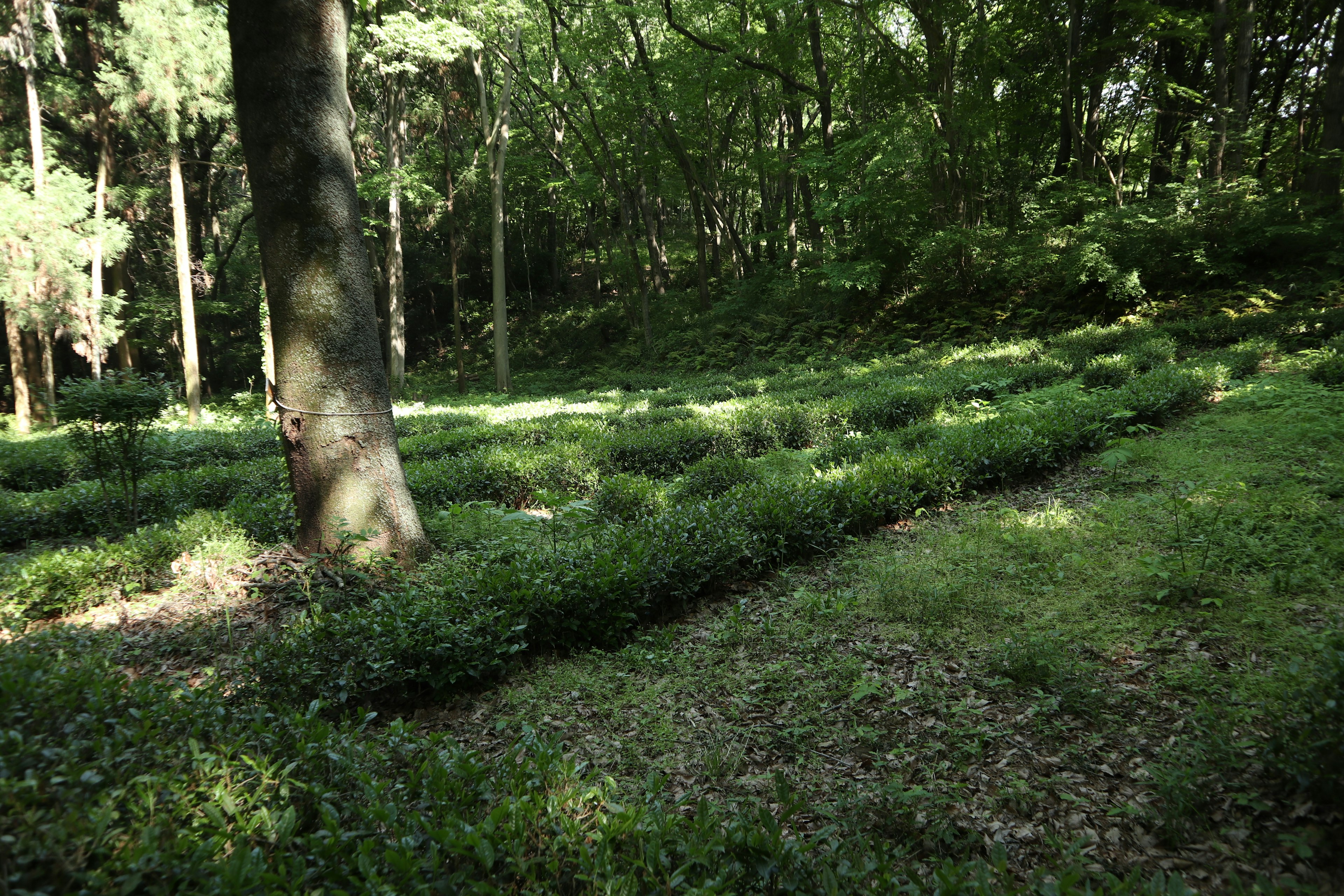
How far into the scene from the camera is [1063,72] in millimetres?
16516

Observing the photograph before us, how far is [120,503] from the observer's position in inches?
277

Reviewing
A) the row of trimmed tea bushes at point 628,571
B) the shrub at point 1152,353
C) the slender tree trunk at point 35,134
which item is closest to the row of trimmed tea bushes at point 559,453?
the shrub at point 1152,353

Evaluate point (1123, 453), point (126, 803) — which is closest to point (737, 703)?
A: point (126, 803)

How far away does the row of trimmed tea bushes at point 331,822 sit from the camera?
163cm

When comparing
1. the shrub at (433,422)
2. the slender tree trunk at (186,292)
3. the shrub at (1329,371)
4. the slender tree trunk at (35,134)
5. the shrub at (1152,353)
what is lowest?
the shrub at (433,422)

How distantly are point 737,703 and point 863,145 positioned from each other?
658 inches

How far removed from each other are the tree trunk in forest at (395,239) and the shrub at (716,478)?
15.6m

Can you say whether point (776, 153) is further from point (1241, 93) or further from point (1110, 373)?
point (1110, 373)

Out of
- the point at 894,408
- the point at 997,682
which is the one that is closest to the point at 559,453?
the point at 894,408

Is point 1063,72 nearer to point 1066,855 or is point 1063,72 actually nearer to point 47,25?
point 1066,855

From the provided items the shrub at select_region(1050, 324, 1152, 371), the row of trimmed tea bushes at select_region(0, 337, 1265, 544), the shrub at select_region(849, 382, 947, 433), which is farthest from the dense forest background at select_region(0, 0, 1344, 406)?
the shrub at select_region(849, 382, 947, 433)

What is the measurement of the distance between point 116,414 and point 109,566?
1.39 metres

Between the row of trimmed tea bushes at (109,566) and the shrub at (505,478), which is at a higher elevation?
the shrub at (505,478)

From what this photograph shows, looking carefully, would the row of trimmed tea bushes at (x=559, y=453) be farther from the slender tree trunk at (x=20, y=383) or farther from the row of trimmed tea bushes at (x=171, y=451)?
the slender tree trunk at (x=20, y=383)
